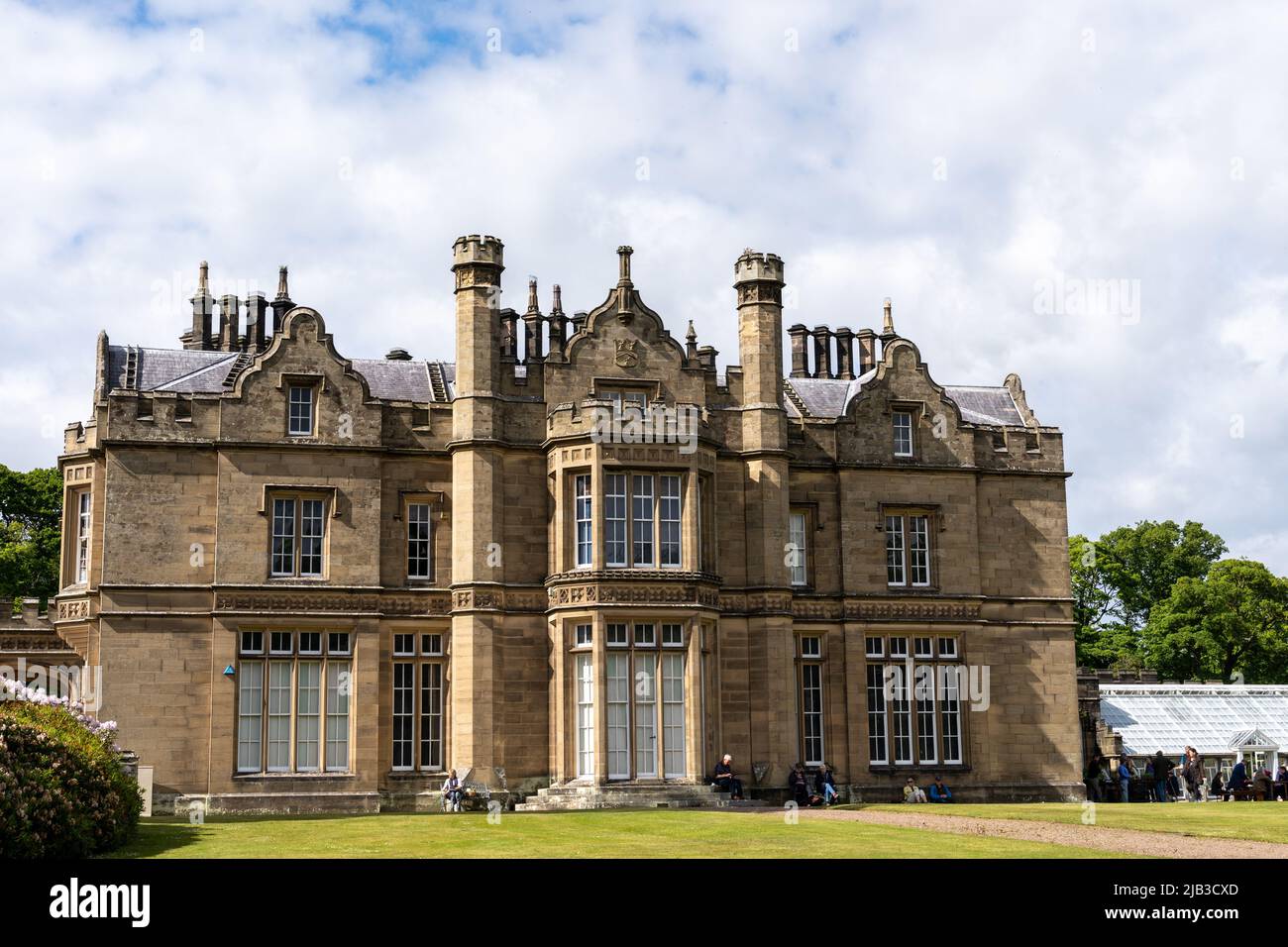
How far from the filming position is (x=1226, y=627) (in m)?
67.9

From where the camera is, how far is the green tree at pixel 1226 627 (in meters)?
68.2

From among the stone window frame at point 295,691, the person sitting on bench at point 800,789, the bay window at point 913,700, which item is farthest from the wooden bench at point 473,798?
the bay window at point 913,700

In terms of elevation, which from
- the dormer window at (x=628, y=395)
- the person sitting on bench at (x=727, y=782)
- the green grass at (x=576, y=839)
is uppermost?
the dormer window at (x=628, y=395)

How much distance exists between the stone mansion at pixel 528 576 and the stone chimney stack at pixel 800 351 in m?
4.45

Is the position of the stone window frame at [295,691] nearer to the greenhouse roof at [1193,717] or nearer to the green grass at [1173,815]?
the green grass at [1173,815]

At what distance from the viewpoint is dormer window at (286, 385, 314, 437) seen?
35.6 meters

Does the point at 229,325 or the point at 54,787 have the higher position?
the point at 229,325

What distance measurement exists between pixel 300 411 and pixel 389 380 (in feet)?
11.6

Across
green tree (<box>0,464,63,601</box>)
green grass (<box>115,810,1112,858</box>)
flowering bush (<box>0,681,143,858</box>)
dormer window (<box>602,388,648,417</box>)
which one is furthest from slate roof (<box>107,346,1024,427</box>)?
green tree (<box>0,464,63,601</box>)

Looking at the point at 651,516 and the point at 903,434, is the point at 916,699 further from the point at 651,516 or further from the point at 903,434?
the point at 651,516

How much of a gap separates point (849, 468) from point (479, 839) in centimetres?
1780

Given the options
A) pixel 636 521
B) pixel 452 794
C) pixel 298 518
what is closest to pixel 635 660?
pixel 636 521

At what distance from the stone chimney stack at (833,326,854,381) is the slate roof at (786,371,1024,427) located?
37 centimetres
